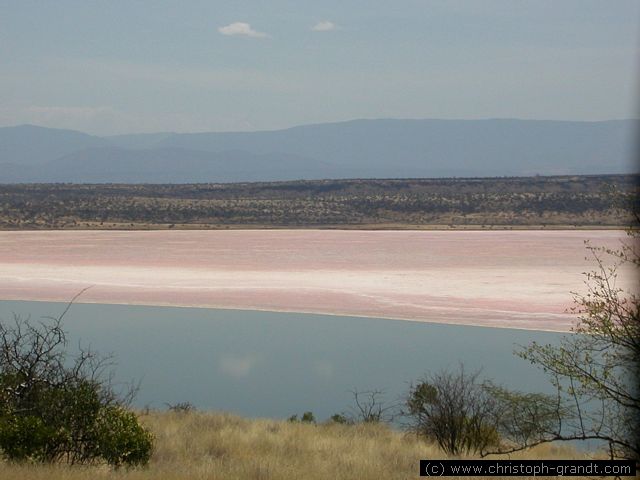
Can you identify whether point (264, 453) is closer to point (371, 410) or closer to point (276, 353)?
point (371, 410)

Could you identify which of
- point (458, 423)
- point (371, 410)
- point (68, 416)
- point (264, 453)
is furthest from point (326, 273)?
point (68, 416)

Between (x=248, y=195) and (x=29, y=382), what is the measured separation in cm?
8658

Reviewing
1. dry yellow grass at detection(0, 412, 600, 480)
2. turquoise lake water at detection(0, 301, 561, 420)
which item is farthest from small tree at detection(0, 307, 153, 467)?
turquoise lake water at detection(0, 301, 561, 420)

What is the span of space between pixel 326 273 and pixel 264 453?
2552 cm

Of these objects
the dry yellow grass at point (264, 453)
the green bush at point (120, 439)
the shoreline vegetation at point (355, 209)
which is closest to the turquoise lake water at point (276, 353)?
the dry yellow grass at point (264, 453)

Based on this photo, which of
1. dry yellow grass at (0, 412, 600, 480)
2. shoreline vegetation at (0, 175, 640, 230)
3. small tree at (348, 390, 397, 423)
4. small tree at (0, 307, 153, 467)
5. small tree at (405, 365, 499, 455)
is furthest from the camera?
shoreline vegetation at (0, 175, 640, 230)

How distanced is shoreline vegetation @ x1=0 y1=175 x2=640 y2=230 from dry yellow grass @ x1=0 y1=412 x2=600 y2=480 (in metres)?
47.3

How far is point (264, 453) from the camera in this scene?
39.7 feet

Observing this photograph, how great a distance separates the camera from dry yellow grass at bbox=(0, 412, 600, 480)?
922cm

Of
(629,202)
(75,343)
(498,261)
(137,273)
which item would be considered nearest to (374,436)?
(629,202)

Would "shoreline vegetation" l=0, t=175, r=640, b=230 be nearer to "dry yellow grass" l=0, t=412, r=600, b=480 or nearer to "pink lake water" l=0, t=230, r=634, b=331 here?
"pink lake water" l=0, t=230, r=634, b=331

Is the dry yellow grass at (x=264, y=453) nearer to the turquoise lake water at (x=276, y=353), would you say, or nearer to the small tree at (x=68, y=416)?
the small tree at (x=68, y=416)

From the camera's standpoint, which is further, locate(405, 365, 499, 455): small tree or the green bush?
locate(405, 365, 499, 455): small tree

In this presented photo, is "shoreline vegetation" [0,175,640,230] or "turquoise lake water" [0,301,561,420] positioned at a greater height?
"shoreline vegetation" [0,175,640,230]
